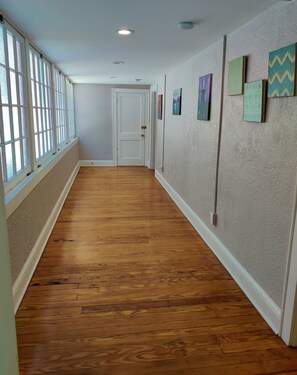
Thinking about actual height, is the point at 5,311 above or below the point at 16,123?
below

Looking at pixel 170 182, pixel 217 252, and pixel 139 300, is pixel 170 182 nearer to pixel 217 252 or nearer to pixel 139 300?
pixel 217 252

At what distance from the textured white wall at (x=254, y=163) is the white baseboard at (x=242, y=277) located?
49 millimetres

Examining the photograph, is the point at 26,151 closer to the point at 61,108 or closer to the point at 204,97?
the point at 204,97

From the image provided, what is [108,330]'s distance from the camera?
2.08 metres

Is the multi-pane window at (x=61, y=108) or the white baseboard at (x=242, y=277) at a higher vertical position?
the multi-pane window at (x=61, y=108)

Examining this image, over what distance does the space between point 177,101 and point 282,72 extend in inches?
117

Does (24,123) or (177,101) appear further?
(177,101)

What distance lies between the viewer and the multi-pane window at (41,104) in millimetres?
3430

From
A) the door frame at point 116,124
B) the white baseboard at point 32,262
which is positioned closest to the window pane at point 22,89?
the white baseboard at point 32,262

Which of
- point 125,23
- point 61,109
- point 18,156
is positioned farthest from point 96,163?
point 125,23

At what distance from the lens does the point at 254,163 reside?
239 centimetres

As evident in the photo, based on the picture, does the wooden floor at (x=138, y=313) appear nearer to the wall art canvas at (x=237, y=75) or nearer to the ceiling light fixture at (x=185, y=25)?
the wall art canvas at (x=237, y=75)

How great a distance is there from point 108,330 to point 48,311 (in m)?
0.49

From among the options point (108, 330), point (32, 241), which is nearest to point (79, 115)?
point (32, 241)
